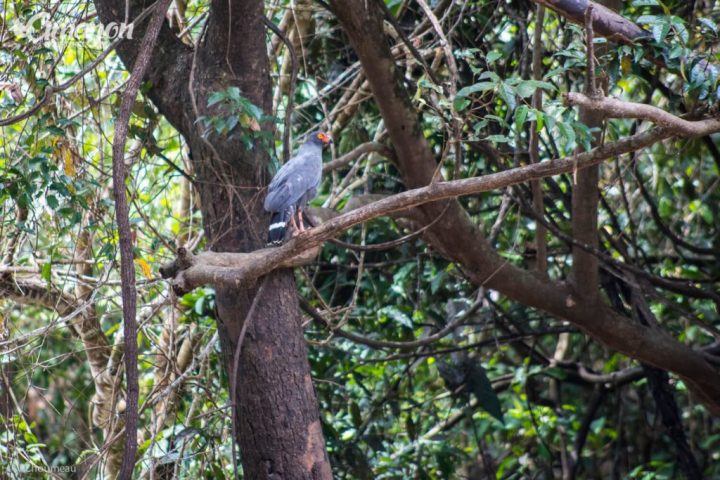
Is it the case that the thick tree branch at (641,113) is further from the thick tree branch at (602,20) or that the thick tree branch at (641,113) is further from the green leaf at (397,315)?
the green leaf at (397,315)

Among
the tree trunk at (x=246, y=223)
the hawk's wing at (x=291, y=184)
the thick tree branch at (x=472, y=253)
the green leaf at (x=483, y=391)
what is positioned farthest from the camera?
the green leaf at (x=483, y=391)

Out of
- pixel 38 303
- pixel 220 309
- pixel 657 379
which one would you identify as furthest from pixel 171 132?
pixel 657 379

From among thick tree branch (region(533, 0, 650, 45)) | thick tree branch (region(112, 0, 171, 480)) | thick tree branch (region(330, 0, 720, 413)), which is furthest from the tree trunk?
thick tree branch (region(533, 0, 650, 45))

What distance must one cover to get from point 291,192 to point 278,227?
0.57ft

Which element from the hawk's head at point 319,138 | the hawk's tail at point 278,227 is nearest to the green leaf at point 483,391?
the hawk's head at point 319,138

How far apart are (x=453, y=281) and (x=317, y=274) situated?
0.97 metres

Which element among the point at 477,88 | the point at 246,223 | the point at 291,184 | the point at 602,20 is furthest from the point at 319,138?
the point at 477,88

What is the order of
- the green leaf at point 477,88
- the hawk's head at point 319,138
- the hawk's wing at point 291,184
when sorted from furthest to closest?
the hawk's head at point 319,138, the hawk's wing at point 291,184, the green leaf at point 477,88

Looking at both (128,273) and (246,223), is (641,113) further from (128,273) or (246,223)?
(128,273)

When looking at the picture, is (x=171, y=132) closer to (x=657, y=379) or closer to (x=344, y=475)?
(x=344, y=475)

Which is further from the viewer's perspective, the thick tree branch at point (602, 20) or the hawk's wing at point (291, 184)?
the hawk's wing at point (291, 184)

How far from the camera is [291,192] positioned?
383 centimetres

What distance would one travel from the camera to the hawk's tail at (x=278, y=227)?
12.4 ft

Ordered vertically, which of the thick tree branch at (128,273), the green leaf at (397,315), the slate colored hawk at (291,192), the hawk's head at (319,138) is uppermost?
the hawk's head at (319,138)
